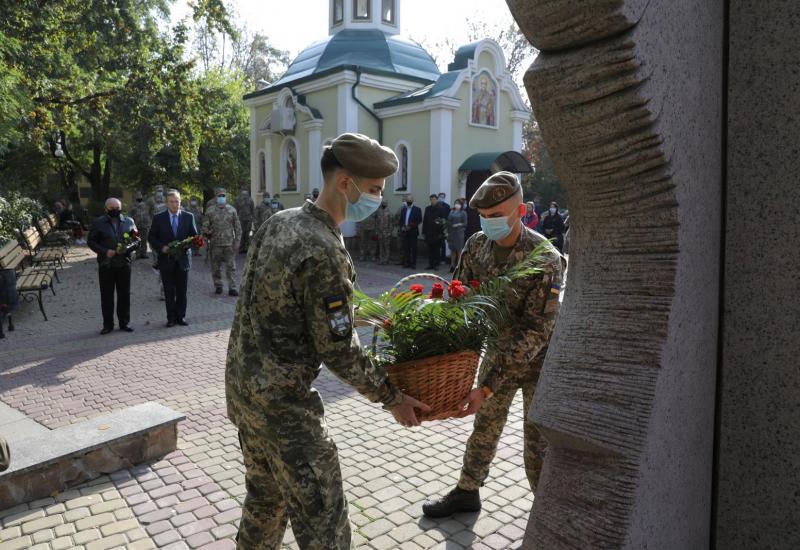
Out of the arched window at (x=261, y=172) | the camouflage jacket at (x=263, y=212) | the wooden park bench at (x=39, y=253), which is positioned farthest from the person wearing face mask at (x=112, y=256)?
the arched window at (x=261, y=172)

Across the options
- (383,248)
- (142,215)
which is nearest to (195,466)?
(383,248)

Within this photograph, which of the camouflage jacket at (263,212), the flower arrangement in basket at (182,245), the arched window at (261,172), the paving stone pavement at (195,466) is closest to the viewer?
the paving stone pavement at (195,466)

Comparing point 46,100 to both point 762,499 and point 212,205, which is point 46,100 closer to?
point 212,205

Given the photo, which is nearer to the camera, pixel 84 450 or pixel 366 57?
pixel 84 450

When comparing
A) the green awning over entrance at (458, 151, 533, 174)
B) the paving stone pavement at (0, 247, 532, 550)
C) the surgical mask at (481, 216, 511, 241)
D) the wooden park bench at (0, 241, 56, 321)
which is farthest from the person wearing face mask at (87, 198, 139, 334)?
the green awning over entrance at (458, 151, 533, 174)

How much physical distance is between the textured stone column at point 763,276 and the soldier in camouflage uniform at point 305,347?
123cm

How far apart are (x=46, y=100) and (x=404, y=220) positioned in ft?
31.7

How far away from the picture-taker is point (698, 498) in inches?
65.1

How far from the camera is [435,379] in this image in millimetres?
2537

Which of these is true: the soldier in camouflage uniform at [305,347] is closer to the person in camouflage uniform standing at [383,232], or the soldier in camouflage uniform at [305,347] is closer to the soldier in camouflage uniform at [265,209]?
the person in camouflage uniform standing at [383,232]

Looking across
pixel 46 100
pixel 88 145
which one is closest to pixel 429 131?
pixel 46 100

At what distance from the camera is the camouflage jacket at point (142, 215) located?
19.4 meters

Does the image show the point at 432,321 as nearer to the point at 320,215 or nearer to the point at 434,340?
the point at 434,340

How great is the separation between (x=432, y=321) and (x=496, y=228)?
971mm
